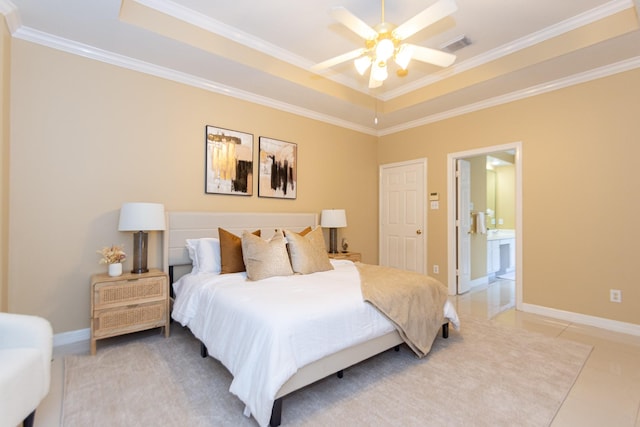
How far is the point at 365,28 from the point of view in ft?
7.24

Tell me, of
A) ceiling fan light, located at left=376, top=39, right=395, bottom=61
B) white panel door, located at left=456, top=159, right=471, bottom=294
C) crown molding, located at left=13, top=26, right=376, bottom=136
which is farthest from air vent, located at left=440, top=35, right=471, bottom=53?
crown molding, located at left=13, top=26, right=376, bottom=136

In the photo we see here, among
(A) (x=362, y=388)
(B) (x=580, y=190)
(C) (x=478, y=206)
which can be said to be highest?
(B) (x=580, y=190)

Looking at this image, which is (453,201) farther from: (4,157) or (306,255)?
(4,157)

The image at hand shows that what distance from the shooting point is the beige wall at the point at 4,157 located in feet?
7.69

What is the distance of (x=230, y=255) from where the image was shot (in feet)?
9.71

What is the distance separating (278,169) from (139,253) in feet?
6.61

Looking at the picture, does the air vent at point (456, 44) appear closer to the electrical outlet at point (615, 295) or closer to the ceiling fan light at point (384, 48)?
the ceiling fan light at point (384, 48)

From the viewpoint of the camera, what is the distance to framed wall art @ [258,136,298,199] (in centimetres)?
404

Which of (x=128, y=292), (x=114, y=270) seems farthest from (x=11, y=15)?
(x=128, y=292)

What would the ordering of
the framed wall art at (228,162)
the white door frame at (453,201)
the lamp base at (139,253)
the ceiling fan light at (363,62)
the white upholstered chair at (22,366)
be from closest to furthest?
the white upholstered chair at (22,366) < the ceiling fan light at (363,62) < the lamp base at (139,253) < the framed wall art at (228,162) < the white door frame at (453,201)

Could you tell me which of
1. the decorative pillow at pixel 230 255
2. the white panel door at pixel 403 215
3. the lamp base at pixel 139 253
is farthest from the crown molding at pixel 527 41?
the lamp base at pixel 139 253

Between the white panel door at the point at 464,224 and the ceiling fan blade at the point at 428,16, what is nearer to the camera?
the ceiling fan blade at the point at 428,16

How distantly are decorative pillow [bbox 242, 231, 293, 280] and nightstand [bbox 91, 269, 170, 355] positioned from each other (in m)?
0.84

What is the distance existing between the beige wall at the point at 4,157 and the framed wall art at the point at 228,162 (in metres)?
1.65
